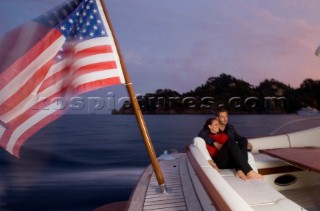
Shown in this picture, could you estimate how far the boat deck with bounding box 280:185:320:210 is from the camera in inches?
149

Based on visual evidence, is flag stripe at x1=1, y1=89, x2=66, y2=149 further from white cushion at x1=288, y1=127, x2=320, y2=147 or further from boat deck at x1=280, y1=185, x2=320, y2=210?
white cushion at x1=288, y1=127, x2=320, y2=147

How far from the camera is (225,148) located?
3605 millimetres

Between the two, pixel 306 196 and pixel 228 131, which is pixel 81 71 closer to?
pixel 228 131

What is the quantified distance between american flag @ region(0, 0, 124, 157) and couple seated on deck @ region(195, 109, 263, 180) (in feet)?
4.48

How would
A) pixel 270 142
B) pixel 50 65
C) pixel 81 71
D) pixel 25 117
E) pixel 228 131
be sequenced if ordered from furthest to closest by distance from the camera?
1. pixel 270 142
2. pixel 228 131
3. pixel 81 71
4. pixel 50 65
5. pixel 25 117

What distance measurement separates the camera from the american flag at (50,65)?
9.00 ft

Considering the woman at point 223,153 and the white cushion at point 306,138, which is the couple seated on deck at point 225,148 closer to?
the woman at point 223,153

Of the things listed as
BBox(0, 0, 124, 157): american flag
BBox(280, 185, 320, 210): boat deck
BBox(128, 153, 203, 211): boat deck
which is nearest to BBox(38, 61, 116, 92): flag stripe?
BBox(0, 0, 124, 157): american flag

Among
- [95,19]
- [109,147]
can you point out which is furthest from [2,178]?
[95,19]

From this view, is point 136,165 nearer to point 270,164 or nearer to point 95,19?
point 270,164

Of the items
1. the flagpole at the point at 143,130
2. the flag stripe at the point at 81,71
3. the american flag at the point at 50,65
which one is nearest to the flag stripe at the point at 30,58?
the american flag at the point at 50,65

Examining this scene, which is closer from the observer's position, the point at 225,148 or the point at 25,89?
the point at 25,89

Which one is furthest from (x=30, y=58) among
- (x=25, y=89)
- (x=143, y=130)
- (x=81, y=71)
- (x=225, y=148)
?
(x=225, y=148)

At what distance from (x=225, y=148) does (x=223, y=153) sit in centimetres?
6
